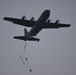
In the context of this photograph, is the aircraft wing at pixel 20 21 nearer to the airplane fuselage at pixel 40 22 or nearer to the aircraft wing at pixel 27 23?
the aircraft wing at pixel 27 23

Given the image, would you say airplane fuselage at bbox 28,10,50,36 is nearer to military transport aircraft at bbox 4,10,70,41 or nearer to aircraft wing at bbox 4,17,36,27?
Answer: military transport aircraft at bbox 4,10,70,41

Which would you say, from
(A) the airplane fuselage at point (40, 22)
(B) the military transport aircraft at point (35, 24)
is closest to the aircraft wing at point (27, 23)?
(B) the military transport aircraft at point (35, 24)

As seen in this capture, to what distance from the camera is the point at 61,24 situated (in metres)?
53.7

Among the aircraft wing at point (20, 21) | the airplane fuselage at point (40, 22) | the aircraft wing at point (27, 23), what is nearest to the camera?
the airplane fuselage at point (40, 22)

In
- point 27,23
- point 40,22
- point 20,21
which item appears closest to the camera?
point 40,22

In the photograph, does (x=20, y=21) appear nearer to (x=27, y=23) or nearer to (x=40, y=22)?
(x=27, y=23)

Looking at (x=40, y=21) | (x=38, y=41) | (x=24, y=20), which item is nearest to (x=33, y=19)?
(x=24, y=20)

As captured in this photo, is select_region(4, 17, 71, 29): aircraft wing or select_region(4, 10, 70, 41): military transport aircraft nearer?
select_region(4, 10, 70, 41): military transport aircraft

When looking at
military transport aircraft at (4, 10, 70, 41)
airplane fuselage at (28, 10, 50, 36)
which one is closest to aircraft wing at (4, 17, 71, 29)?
military transport aircraft at (4, 10, 70, 41)

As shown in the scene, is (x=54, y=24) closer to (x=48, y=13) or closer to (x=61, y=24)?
(x=61, y=24)

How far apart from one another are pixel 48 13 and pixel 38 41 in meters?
7.60

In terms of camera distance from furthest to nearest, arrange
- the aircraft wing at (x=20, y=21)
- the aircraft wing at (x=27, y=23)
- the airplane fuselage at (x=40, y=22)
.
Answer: the aircraft wing at (x=27, y=23), the aircraft wing at (x=20, y=21), the airplane fuselage at (x=40, y=22)

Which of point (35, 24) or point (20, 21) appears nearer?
point (35, 24)

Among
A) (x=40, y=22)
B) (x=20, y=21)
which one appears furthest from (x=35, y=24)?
(x=20, y=21)
